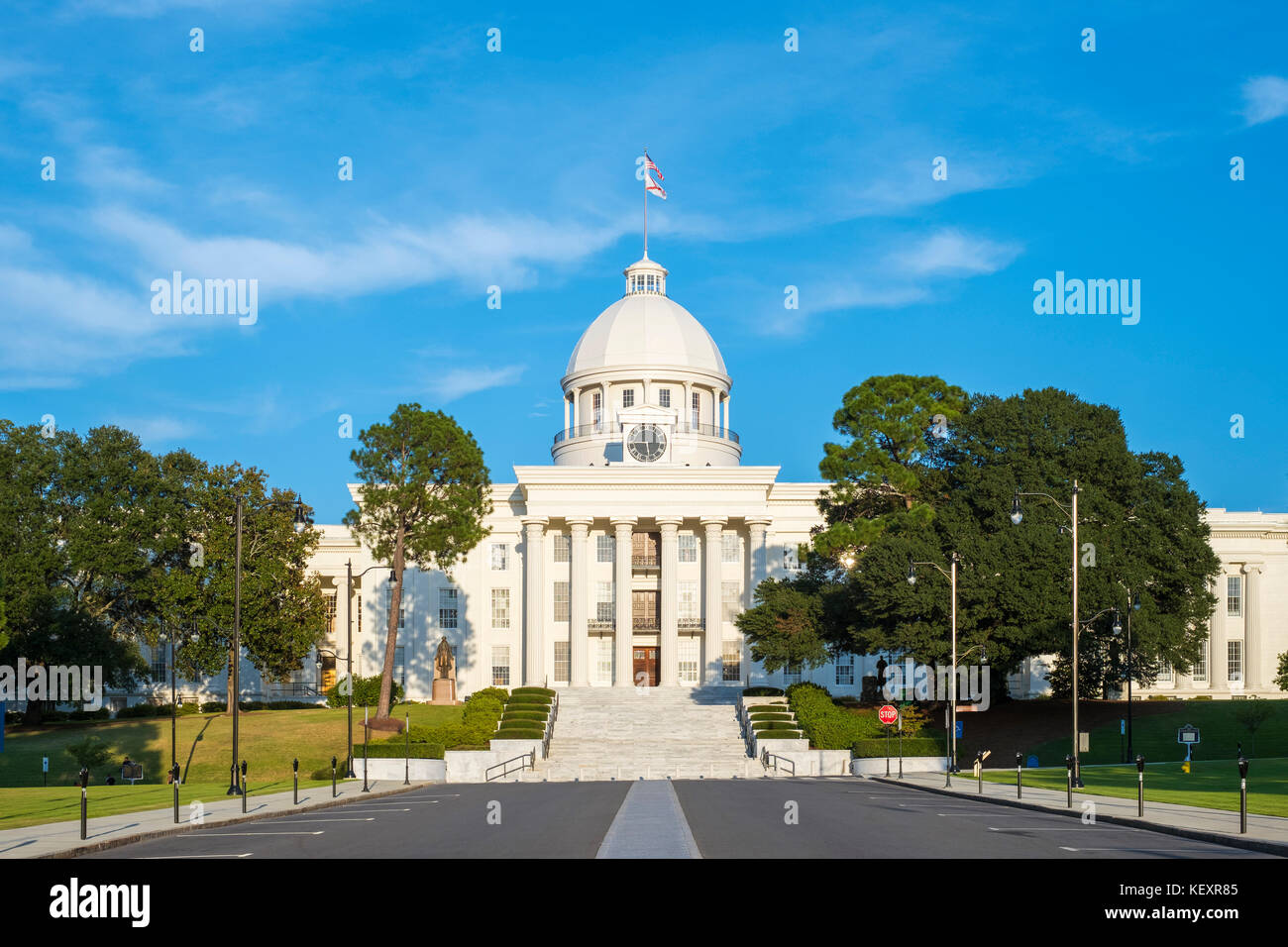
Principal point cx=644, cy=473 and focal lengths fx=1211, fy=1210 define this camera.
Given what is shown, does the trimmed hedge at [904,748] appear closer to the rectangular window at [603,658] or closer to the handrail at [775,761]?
the handrail at [775,761]

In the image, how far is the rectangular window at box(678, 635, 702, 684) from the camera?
3132 inches

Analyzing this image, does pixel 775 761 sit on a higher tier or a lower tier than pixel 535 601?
lower

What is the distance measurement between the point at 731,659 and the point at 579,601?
11063 mm

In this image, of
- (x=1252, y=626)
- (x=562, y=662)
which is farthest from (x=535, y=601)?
(x=1252, y=626)

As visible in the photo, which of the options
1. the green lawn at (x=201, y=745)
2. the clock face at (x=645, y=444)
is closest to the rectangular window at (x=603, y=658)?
the clock face at (x=645, y=444)

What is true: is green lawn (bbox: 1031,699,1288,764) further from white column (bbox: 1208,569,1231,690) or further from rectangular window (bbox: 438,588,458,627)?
rectangular window (bbox: 438,588,458,627)

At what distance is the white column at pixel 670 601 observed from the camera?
246 ft

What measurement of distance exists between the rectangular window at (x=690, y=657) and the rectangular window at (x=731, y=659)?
1777 mm

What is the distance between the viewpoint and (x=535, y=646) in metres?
77.1

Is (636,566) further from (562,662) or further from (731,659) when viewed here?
(731,659)

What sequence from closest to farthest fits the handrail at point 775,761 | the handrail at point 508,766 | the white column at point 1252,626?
the handrail at point 508,766, the handrail at point 775,761, the white column at point 1252,626

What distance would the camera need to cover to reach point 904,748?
52.6 m
